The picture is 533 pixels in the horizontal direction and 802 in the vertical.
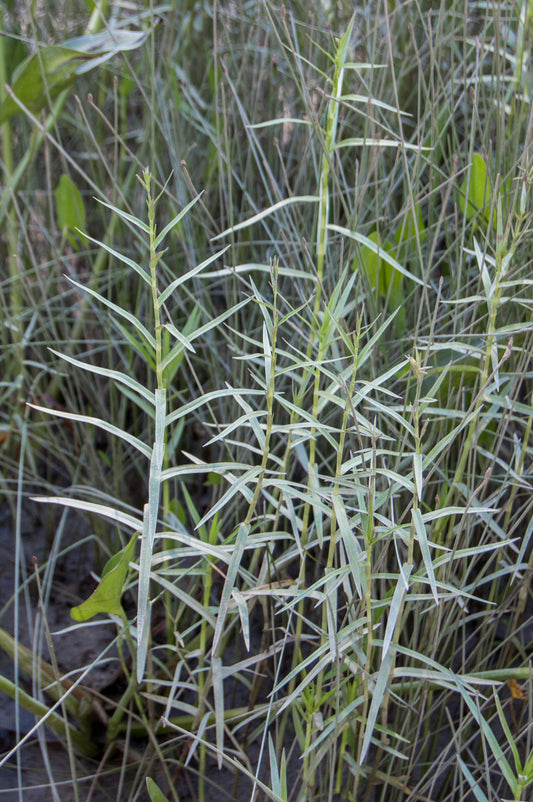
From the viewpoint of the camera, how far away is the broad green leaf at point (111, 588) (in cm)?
68

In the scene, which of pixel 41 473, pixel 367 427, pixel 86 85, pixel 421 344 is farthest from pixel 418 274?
pixel 86 85

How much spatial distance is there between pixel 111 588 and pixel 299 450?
28cm

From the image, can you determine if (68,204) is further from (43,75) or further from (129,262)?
(129,262)

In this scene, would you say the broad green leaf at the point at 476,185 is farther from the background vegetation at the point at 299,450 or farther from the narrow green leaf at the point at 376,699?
the narrow green leaf at the point at 376,699

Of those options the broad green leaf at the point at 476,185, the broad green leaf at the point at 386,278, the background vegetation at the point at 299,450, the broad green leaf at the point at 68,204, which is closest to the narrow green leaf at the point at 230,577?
the background vegetation at the point at 299,450

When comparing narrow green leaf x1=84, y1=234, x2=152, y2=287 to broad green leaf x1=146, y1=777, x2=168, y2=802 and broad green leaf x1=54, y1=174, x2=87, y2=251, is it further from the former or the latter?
broad green leaf x1=54, y1=174, x2=87, y2=251

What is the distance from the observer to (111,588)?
2.34 feet

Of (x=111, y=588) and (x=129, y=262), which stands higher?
(x=129, y=262)

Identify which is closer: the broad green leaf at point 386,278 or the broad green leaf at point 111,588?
the broad green leaf at point 111,588

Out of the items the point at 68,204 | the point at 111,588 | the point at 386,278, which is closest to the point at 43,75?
the point at 68,204

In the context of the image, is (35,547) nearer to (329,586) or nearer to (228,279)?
(228,279)

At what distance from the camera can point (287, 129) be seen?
1.63m

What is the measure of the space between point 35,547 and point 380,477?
0.62m

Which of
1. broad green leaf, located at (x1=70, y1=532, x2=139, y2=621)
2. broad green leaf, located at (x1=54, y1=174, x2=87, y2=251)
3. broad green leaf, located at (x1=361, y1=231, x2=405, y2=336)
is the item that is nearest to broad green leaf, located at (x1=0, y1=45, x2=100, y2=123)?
broad green leaf, located at (x1=54, y1=174, x2=87, y2=251)
